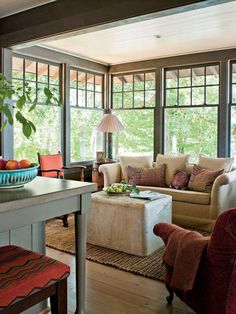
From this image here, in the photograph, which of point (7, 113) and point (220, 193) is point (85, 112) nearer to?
point (220, 193)

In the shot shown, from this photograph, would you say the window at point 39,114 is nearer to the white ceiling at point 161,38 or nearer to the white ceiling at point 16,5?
the white ceiling at point 161,38

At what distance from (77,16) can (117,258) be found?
97.3 inches

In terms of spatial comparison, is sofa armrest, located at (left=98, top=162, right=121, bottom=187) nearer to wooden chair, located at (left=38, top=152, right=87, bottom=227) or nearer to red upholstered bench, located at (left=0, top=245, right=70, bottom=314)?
wooden chair, located at (left=38, top=152, right=87, bottom=227)

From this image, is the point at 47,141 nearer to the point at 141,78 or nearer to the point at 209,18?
the point at 141,78

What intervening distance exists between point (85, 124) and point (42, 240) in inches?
171

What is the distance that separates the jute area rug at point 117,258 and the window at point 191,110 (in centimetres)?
284

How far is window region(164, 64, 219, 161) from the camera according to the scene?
19.0 feet

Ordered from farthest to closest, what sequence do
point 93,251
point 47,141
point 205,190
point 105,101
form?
point 105,101, point 47,141, point 205,190, point 93,251

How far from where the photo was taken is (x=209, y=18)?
4.01 meters

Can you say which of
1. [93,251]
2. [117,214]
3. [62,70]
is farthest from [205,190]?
[62,70]

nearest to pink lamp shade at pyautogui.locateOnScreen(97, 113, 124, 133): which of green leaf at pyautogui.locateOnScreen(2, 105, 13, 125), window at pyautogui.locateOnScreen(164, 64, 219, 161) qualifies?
window at pyautogui.locateOnScreen(164, 64, 219, 161)

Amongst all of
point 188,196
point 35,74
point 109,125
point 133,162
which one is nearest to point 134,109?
point 109,125

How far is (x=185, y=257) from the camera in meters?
2.12

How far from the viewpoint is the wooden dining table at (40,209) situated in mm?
1601
